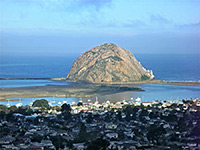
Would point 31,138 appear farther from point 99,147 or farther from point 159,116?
point 159,116

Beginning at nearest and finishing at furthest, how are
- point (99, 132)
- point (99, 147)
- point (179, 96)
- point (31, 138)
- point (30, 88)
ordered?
point (99, 147), point (31, 138), point (99, 132), point (179, 96), point (30, 88)

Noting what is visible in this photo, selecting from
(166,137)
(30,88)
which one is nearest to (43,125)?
(166,137)

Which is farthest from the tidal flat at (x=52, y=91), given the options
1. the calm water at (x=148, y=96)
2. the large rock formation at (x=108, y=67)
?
the large rock formation at (x=108, y=67)

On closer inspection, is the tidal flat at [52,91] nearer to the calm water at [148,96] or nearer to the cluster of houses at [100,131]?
the calm water at [148,96]

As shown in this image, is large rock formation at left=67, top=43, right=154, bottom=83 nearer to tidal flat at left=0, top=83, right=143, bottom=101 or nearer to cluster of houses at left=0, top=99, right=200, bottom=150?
tidal flat at left=0, top=83, right=143, bottom=101

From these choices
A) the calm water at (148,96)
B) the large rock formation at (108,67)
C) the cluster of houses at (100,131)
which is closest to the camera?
the cluster of houses at (100,131)

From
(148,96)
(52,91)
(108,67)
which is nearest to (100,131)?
(148,96)
